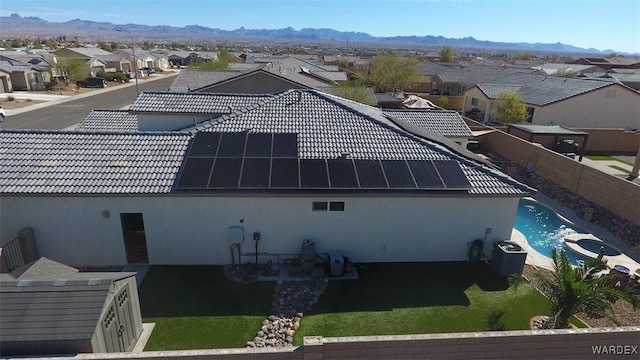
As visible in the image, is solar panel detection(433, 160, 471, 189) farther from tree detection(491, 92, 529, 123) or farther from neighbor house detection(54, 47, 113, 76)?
neighbor house detection(54, 47, 113, 76)

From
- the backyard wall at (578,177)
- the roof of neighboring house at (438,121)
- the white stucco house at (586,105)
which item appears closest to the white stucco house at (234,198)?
the backyard wall at (578,177)

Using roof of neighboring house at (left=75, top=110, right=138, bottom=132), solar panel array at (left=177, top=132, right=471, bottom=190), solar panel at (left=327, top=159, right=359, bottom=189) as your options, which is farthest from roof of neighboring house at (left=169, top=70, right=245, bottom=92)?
solar panel at (left=327, top=159, right=359, bottom=189)

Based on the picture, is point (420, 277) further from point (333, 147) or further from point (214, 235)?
point (214, 235)

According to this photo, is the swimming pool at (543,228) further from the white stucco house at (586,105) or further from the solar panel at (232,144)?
the white stucco house at (586,105)

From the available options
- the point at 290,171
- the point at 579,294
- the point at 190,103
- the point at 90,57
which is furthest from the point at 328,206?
the point at 90,57

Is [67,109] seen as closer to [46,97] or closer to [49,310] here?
[46,97]
